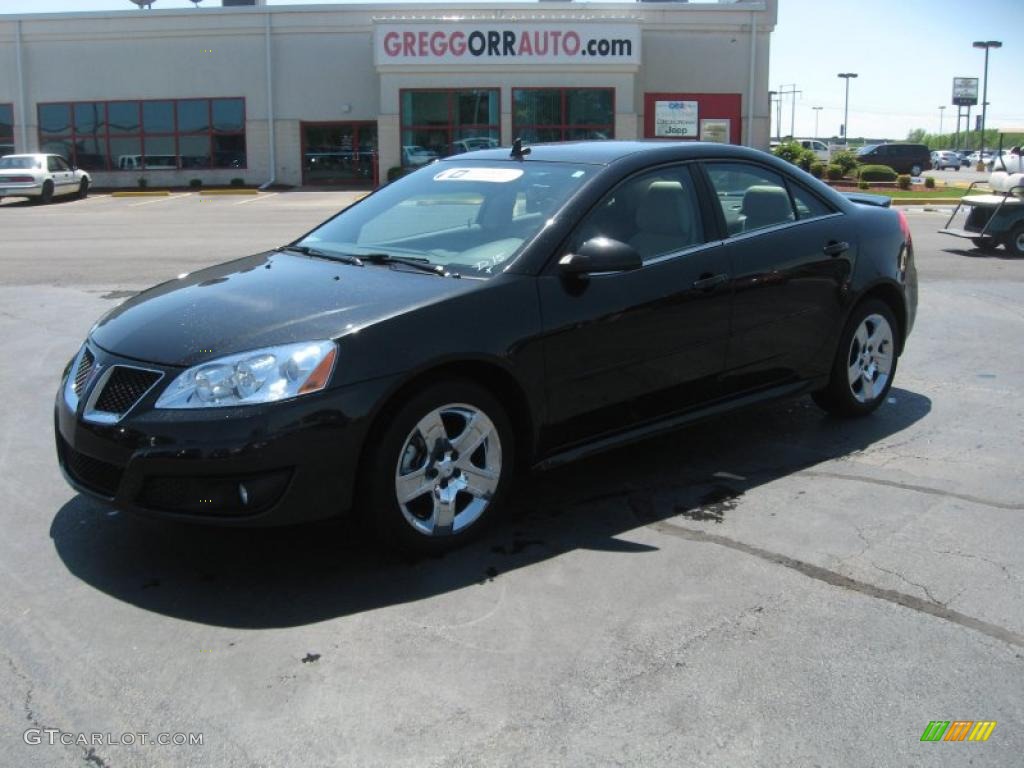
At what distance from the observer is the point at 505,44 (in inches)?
1385

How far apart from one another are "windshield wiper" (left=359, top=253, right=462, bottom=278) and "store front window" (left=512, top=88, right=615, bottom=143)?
32245 mm

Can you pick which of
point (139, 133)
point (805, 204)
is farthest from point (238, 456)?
point (139, 133)

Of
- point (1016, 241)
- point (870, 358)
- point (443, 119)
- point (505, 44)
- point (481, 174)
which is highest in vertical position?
point (505, 44)

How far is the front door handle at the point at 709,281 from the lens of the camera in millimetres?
5051

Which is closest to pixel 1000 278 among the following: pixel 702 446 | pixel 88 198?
pixel 702 446

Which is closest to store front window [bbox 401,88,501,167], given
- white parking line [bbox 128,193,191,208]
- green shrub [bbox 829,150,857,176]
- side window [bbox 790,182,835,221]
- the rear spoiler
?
white parking line [bbox 128,193,191,208]

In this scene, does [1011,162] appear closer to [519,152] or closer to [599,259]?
[519,152]

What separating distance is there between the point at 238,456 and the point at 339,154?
35.9 meters

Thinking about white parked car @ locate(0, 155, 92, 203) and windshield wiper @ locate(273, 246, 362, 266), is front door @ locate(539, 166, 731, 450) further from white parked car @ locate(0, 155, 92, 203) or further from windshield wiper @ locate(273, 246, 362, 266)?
white parked car @ locate(0, 155, 92, 203)

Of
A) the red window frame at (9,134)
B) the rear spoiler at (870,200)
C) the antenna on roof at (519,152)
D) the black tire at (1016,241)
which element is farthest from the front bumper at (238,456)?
the red window frame at (9,134)

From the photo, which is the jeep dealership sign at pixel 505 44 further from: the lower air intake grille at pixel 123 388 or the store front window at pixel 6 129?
the lower air intake grille at pixel 123 388

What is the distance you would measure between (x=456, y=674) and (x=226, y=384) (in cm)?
134

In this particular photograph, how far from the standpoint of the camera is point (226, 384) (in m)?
3.80

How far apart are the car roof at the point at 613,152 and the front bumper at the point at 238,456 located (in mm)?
1832
